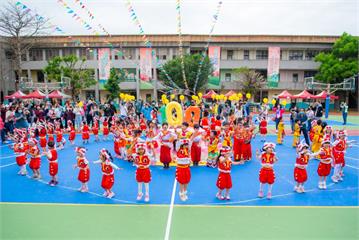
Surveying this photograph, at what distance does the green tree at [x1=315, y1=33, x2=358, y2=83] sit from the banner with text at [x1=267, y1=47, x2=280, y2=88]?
5.82m

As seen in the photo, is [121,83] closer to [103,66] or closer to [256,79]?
[103,66]

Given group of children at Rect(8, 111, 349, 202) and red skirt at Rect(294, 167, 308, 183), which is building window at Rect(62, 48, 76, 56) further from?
red skirt at Rect(294, 167, 308, 183)

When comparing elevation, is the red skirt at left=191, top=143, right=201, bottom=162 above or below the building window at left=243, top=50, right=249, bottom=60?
below

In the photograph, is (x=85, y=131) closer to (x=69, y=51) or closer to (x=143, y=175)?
(x=143, y=175)

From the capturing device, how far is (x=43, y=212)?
5.92 metres

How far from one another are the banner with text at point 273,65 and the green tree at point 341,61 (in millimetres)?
5819

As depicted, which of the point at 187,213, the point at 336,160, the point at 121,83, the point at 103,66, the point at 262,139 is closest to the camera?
the point at 187,213

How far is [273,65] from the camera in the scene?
30797 mm

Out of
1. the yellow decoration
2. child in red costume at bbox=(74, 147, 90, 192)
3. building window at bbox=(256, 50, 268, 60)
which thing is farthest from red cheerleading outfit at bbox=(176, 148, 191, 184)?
building window at bbox=(256, 50, 268, 60)

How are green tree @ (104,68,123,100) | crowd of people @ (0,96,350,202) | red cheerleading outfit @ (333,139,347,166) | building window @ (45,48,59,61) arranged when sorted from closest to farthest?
crowd of people @ (0,96,350,202) → red cheerleading outfit @ (333,139,347,166) → green tree @ (104,68,123,100) → building window @ (45,48,59,61)

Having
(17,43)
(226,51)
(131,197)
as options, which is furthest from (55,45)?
(131,197)

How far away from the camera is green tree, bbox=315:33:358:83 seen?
1190 inches

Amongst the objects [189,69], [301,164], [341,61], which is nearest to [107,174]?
[301,164]

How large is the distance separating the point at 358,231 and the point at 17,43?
3508cm
